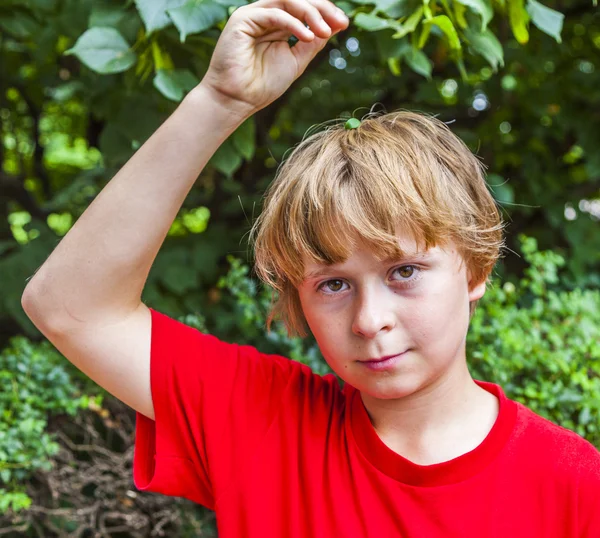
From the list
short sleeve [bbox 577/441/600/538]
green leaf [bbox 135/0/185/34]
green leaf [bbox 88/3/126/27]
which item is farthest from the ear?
green leaf [bbox 88/3/126/27]

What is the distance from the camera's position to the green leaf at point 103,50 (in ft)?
4.76

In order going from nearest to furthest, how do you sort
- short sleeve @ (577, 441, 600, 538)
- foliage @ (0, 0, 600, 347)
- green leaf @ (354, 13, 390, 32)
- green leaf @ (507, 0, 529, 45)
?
short sleeve @ (577, 441, 600, 538) < green leaf @ (354, 13, 390, 32) < green leaf @ (507, 0, 529, 45) < foliage @ (0, 0, 600, 347)

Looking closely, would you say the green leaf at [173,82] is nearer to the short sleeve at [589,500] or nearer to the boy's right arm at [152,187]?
the boy's right arm at [152,187]

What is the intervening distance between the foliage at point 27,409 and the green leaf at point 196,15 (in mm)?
931

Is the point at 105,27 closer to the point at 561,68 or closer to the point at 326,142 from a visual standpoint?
the point at 326,142

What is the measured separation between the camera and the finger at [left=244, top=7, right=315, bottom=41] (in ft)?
3.76

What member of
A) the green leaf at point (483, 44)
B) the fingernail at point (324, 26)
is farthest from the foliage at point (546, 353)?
the fingernail at point (324, 26)

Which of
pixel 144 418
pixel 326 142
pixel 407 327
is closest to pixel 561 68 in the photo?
pixel 326 142

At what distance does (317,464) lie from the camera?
4.17 feet

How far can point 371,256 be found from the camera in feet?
3.78

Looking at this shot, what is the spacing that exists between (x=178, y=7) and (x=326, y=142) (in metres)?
0.40

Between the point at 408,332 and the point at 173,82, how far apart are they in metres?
0.77

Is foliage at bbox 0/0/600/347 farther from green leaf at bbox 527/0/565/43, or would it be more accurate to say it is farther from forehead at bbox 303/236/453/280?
forehead at bbox 303/236/453/280

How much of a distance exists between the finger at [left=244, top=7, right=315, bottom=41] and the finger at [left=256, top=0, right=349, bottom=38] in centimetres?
1
